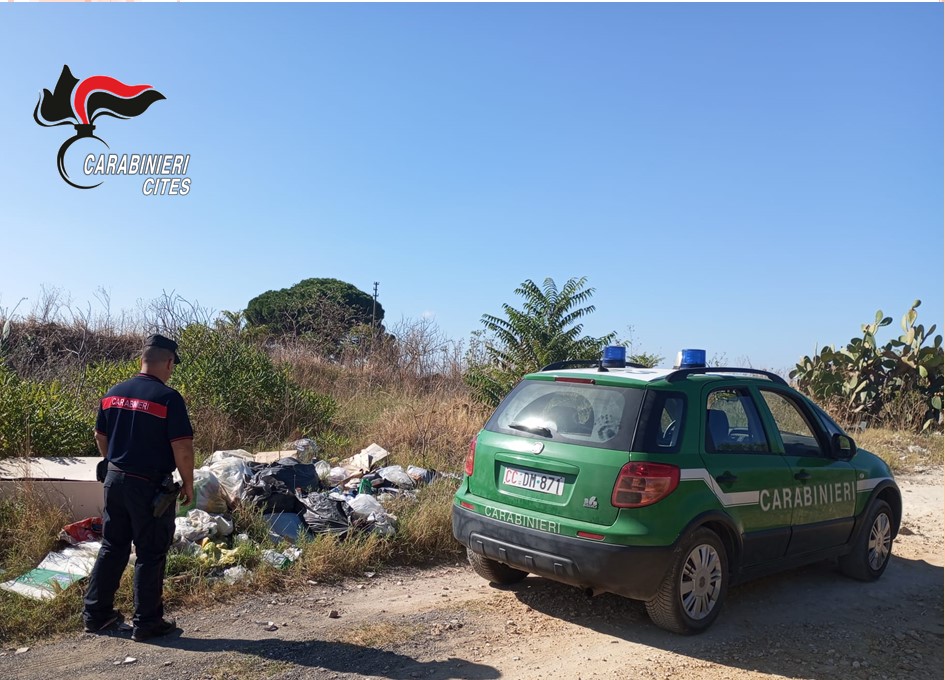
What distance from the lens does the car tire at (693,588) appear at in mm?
4613

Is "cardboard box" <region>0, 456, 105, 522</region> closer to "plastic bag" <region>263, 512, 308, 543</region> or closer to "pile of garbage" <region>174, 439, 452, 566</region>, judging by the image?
"pile of garbage" <region>174, 439, 452, 566</region>

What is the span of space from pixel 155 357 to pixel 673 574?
11.9 ft

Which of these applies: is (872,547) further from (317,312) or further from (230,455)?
(317,312)

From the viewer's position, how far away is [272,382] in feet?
34.6

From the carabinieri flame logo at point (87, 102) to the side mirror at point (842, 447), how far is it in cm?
927

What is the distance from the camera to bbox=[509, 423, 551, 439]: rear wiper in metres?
4.99

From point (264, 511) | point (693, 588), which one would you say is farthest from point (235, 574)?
point (693, 588)

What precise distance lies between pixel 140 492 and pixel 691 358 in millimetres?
4134

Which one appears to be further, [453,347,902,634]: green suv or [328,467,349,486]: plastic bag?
[328,467,349,486]: plastic bag

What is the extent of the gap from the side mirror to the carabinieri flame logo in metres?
9.27

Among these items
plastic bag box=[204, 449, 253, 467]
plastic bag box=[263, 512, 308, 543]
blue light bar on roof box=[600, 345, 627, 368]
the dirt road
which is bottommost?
the dirt road

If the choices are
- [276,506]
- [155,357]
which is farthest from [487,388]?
[155,357]

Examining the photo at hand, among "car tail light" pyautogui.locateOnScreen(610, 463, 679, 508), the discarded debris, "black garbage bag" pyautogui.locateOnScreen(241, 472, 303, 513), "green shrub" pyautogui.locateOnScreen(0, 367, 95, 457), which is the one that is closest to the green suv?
"car tail light" pyautogui.locateOnScreen(610, 463, 679, 508)

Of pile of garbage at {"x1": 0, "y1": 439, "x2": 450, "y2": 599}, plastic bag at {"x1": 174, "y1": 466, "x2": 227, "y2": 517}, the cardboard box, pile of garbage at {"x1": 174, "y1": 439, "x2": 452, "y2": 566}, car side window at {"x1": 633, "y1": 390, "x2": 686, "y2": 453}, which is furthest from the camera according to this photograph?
plastic bag at {"x1": 174, "y1": 466, "x2": 227, "y2": 517}
